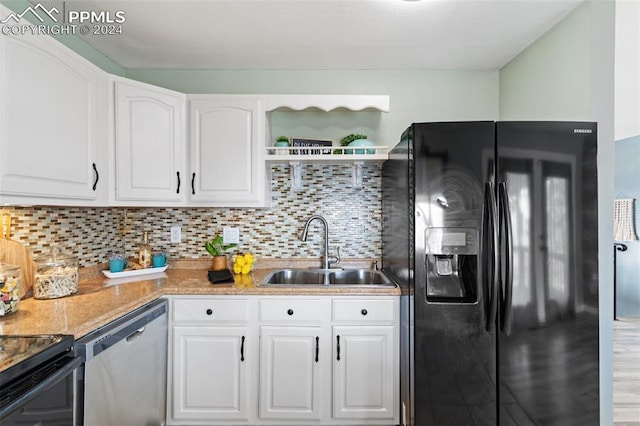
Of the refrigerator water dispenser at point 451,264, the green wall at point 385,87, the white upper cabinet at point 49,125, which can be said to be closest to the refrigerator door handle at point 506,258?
the refrigerator water dispenser at point 451,264

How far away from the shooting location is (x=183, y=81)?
8.41 feet

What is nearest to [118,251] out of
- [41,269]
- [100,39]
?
[41,269]

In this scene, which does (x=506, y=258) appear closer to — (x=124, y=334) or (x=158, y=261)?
(x=124, y=334)

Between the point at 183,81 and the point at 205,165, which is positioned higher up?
the point at 183,81

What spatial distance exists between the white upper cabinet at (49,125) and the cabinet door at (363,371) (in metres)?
1.60

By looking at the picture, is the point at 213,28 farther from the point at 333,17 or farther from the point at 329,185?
the point at 329,185

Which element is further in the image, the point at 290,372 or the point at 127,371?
the point at 290,372

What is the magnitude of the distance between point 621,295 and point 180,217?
5853mm

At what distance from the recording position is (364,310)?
196cm

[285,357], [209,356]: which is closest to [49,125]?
[209,356]

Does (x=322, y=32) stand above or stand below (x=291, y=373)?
above

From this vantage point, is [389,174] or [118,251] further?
[118,251]

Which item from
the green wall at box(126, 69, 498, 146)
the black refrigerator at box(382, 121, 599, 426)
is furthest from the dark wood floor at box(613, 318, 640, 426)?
the green wall at box(126, 69, 498, 146)

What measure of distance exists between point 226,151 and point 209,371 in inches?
54.5
